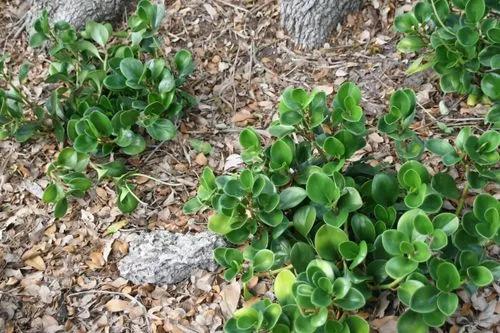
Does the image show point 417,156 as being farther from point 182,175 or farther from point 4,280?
point 4,280

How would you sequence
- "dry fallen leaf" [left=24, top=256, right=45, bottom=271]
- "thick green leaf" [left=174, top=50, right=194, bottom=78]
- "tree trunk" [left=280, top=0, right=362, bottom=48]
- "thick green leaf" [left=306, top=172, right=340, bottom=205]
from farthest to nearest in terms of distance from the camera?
"tree trunk" [left=280, top=0, right=362, bottom=48]
"thick green leaf" [left=174, top=50, right=194, bottom=78]
"dry fallen leaf" [left=24, top=256, right=45, bottom=271]
"thick green leaf" [left=306, top=172, right=340, bottom=205]

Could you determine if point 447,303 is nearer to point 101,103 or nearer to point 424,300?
point 424,300

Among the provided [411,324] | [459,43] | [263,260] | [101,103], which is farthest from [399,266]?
[101,103]

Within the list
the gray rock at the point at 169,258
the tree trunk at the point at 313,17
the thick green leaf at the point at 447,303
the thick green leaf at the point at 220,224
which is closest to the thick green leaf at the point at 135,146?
the gray rock at the point at 169,258

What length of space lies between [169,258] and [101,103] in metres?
0.80

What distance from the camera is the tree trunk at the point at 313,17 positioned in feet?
9.53

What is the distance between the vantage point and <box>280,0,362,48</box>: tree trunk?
9.53 feet

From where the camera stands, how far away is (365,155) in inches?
102

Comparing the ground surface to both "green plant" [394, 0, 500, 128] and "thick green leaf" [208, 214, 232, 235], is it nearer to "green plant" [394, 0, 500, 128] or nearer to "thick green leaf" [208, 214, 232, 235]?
"green plant" [394, 0, 500, 128]

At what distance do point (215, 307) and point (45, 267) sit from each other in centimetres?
73

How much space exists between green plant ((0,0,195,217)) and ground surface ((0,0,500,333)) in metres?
0.12

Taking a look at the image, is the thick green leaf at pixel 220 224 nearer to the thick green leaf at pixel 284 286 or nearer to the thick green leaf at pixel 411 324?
the thick green leaf at pixel 284 286

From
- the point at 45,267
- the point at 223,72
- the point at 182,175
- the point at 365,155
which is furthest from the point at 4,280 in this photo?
the point at 365,155

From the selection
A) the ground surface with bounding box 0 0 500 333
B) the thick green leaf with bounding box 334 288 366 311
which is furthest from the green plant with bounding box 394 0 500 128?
the thick green leaf with bounding box 334 288 366 311
